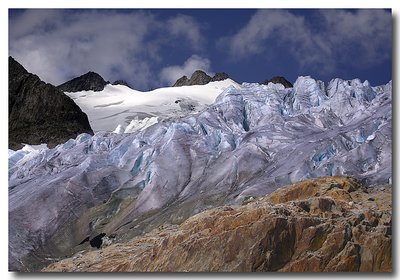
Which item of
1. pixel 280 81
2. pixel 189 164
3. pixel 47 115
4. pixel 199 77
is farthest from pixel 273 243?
pixel 47 115

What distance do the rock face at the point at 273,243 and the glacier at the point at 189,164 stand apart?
0.63 metres

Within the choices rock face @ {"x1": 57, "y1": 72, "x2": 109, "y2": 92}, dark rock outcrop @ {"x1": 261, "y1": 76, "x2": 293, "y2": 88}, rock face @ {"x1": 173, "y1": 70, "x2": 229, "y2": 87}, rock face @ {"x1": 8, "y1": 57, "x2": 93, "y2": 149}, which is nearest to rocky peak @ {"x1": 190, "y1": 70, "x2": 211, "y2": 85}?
rock face @ {"x1": 173, "y1": 70, "x2": 229, "y2": 87}

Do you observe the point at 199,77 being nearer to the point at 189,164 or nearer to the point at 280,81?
the point at 280,81

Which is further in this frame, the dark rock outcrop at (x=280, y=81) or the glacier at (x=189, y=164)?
the dark rock outcrop at (x=280, y=81)

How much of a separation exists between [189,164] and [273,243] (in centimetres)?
236

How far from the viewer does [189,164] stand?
8.46 meters

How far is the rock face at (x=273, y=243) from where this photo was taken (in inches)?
249

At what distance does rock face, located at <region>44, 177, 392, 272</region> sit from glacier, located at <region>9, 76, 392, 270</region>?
0.63m

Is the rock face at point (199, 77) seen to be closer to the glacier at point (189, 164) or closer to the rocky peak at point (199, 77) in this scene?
the rocky peak at point (199, 77)

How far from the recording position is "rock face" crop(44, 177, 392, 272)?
20.7 ft

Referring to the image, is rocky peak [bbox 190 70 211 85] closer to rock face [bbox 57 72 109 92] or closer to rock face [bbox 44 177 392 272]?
rock face [bbox 57 72 109 92]

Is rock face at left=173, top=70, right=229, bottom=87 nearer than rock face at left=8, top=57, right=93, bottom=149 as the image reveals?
Yes

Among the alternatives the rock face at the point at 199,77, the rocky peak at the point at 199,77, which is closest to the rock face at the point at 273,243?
the rock face at the point at 199,77

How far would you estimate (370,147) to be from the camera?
25.1ft
